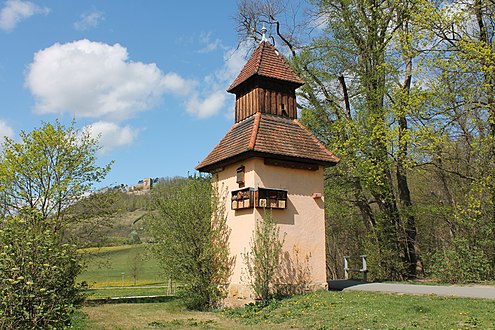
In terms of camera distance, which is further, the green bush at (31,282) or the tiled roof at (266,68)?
the tiled roof at (266,68)

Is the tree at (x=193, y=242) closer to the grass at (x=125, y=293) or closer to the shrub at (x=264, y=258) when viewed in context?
the shrub at (x=264, y=258)

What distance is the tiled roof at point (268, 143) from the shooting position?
13547 mm

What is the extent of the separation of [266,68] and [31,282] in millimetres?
10620

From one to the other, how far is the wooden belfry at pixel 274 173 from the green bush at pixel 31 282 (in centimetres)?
645

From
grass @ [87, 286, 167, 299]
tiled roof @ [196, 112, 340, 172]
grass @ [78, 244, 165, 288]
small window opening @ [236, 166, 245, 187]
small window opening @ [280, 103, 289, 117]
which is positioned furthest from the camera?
grass @ [78, 244, 165, 288]

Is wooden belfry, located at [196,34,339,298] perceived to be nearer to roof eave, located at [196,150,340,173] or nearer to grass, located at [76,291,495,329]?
roof eave, located at [196,150,340,173]

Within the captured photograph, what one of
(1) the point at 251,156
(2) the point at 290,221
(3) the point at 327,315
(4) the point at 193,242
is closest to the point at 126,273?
(4) the point at 193,242

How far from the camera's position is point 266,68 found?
597 inches

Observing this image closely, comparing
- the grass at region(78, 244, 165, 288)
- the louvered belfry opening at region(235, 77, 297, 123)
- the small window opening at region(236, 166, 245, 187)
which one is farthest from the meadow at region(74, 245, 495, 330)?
the grass at region(78, 244, 165, 288)

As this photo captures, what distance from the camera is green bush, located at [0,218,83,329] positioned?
698cm

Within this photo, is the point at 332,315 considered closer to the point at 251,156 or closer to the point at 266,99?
the point at 251,156

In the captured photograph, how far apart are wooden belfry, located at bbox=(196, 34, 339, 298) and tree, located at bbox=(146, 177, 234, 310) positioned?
0.50 m

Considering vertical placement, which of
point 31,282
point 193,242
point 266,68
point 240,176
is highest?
point 266,68

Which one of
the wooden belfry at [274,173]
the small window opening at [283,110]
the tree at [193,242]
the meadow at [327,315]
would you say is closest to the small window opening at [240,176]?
the wooden belfry at [274,173]
